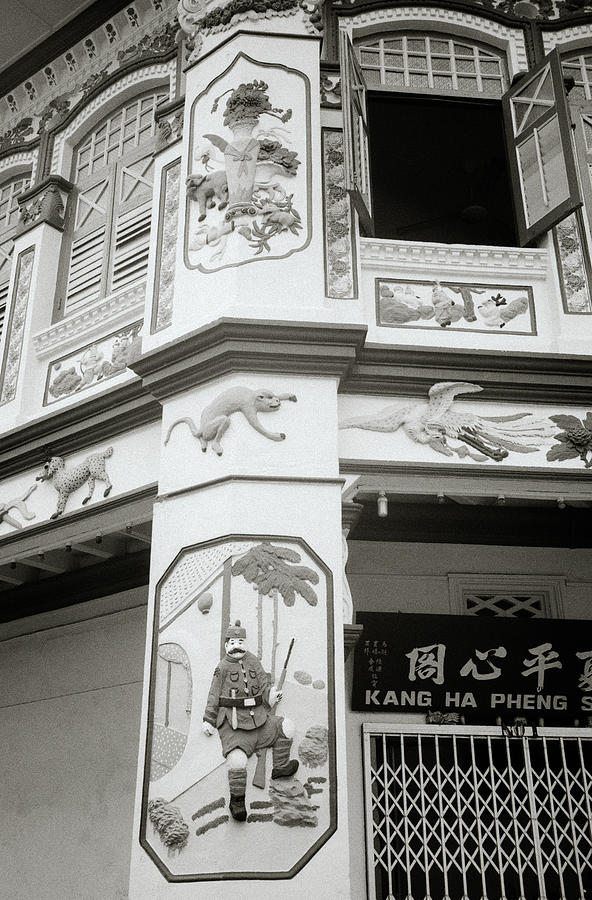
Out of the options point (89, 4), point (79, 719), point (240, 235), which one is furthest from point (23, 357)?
point (89, 4)

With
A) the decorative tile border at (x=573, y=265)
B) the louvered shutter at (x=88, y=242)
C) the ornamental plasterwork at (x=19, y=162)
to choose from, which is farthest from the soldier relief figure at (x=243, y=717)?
the ornamental plasterwork at (x=19, y=162)

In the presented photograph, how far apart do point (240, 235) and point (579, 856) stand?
4.65 m

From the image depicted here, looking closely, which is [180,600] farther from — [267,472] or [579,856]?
[579,856]

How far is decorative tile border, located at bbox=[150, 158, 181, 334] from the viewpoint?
5957 millimetres

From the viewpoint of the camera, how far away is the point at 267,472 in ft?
16.2

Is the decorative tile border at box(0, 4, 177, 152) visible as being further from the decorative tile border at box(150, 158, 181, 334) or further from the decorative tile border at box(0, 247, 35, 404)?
the decorative tile border at box(150, 158, 181, 334)

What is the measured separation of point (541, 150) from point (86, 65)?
461cm

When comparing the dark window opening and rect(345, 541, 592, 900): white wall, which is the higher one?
the dark window opening

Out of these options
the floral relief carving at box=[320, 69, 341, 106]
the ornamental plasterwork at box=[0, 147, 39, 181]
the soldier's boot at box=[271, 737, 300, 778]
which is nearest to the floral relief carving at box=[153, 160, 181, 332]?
the floral relief carving at box=[320, 69, 341, 106]

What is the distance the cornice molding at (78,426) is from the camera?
19.0ft

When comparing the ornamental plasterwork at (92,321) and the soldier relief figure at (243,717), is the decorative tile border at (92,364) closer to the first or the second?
the ornamental plasterwork at (92,321)

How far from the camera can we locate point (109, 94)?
26.2 ft

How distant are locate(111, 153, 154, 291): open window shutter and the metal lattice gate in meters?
3.92

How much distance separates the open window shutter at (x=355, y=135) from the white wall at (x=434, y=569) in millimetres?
2485
